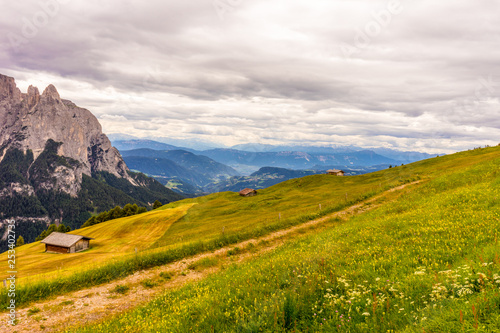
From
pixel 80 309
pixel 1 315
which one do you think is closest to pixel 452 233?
pixel 80 309

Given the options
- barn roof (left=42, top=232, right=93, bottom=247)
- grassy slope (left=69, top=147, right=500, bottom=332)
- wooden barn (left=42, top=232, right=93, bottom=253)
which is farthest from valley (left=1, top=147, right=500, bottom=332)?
barn roof (left=42, top=232, right=93, bottom=247)

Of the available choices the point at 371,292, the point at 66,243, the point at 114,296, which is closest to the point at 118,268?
the point at 114,296

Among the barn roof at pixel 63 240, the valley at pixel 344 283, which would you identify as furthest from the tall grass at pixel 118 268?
the barn roof at pixel 63 240

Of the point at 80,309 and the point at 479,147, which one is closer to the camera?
the point at 80,309

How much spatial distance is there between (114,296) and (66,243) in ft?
219

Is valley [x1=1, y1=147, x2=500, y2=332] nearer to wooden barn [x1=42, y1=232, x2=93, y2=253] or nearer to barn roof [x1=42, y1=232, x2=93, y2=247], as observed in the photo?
wooden barn [x1=42, y1=232, x2=93, y2=253]

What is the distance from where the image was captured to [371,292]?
752cm

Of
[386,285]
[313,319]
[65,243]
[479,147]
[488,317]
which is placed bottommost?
[65,243]

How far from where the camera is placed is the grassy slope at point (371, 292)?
5.58m

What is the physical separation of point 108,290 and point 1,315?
5.12m

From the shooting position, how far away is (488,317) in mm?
→ 4707

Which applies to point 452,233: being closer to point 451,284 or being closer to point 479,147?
point 451,284

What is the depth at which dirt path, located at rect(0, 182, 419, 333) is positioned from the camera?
12367mm

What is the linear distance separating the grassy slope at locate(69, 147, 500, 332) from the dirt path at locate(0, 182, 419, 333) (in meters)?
3.68
